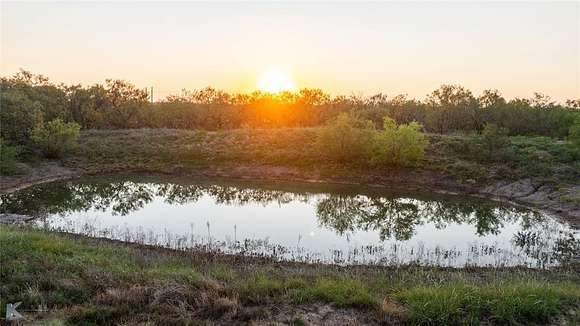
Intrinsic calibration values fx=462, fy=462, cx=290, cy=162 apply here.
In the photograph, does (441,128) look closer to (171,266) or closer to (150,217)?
(150,217)

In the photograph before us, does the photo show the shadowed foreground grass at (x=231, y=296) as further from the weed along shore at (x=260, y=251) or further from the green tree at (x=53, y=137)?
the green tree at (x=53, y=137)

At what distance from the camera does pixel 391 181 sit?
3869cm

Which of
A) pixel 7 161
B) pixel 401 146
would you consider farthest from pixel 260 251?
pixel 7 161

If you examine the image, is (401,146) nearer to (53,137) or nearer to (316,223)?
(316,223)

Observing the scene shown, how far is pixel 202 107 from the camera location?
7294 cm

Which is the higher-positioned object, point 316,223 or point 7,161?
point 7,161

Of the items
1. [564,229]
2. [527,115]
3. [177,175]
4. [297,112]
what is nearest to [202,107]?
[297,112]

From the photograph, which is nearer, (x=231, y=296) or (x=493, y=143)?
(x=231, y=296)

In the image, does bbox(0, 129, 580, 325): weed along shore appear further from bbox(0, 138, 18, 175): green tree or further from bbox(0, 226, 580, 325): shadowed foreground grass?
bbox(0, 138, 18, 175): green tree

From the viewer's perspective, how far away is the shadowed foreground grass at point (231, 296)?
943cm

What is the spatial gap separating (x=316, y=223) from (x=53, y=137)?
29.5m

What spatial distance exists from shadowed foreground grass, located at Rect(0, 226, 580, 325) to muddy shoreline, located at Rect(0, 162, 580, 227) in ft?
60.5

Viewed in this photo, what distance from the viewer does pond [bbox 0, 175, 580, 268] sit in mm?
18766

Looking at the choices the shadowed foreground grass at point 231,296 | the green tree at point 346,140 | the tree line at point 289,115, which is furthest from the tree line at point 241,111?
the shadowed foreground grass at point 231,296
